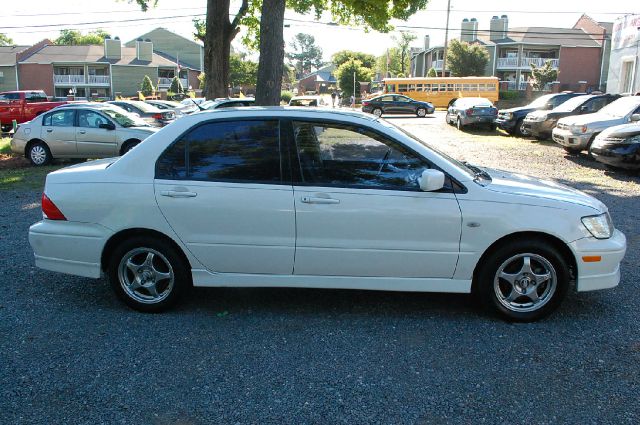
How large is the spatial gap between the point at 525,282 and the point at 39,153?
13260mm

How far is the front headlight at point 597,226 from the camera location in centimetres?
435

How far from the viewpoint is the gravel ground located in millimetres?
3270

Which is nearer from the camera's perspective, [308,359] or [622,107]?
[308,359]

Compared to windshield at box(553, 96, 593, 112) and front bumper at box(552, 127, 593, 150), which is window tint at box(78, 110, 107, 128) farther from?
windshield at box(553, 96, 593, 112)

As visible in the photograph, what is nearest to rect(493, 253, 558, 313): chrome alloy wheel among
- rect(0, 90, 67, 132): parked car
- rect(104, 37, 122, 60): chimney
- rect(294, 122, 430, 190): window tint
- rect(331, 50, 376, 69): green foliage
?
rect(294, 122, 430, 190): window tint

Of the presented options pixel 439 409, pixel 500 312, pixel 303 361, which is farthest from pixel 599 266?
pixel 303 361

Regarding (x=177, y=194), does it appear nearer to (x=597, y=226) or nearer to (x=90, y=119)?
(x=597, y=226)

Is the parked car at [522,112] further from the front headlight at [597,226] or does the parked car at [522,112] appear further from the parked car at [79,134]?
the front headlight at [597,226]

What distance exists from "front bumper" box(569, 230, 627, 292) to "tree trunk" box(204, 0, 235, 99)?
773 inches

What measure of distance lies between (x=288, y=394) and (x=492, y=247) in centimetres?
195

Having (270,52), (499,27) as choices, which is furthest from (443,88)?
(270,52)

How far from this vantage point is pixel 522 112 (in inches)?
816

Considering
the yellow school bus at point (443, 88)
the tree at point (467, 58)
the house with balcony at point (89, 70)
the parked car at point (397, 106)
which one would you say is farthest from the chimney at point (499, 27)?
the house with balcony at point (89, 70)

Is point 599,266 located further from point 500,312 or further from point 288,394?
point 288,394
